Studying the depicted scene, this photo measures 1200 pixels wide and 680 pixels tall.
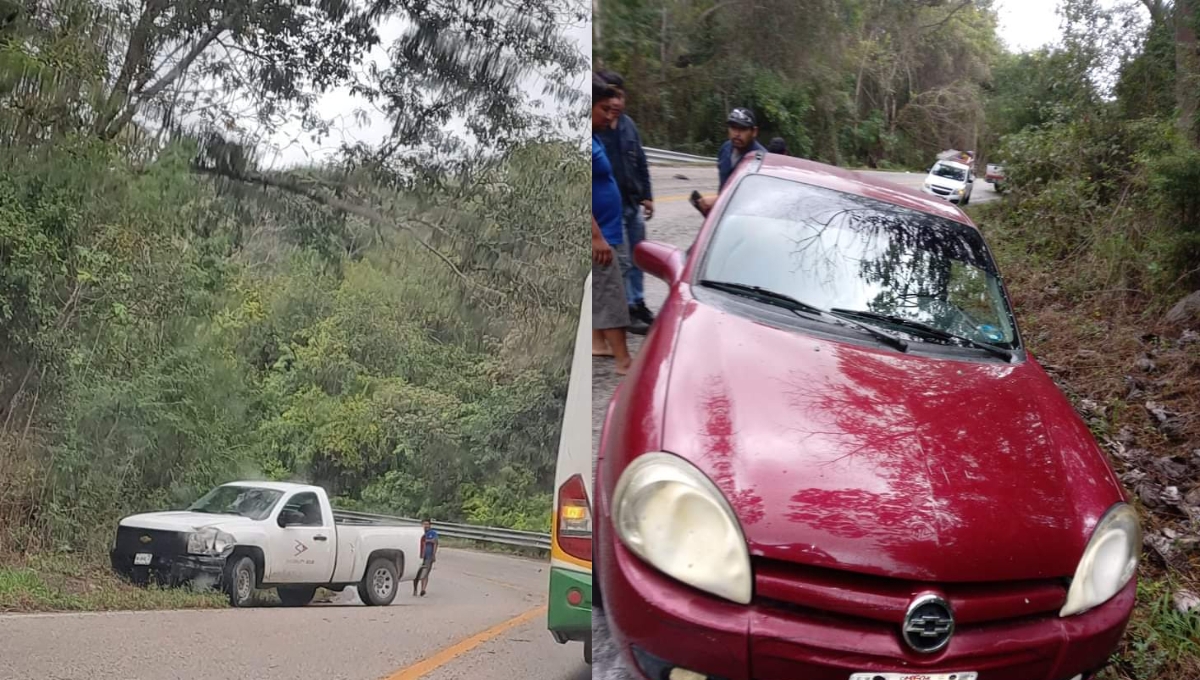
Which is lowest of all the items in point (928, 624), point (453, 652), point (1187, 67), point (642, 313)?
point (453, 652)

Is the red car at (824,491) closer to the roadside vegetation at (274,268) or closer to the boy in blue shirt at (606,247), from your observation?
the boy in blue shirt at (606,247)

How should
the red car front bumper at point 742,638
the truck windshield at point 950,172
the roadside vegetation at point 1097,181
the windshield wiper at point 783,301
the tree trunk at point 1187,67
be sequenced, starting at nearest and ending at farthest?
the red car front bumper at point 742,638 < the windshield wiper at point 783,301 < the roadside vegetation at point 1097,181 < the truck windshield at point 950,172 < the tree trunk at point 1187,67

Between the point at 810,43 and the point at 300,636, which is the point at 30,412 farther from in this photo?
the point at 810,43

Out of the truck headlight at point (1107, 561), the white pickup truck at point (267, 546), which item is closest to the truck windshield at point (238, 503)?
the white pickup truck at point (267, 546)

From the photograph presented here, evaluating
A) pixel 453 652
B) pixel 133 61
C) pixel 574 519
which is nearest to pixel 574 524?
pixel 574 519

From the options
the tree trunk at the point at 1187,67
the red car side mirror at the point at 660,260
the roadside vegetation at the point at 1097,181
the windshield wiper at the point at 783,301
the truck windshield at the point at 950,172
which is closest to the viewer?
the red car side mirror at the point at 660,260

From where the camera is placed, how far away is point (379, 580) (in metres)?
1.26

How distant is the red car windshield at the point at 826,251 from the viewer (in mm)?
1468

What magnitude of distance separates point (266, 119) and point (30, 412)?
1.87 ft

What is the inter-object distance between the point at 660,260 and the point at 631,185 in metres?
0.14

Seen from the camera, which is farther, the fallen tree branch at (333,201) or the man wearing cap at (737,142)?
the man wearing cap at (737,142)

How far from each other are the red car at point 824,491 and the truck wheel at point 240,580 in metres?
0.52

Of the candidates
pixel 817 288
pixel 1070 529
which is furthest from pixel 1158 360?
pixel 817 288

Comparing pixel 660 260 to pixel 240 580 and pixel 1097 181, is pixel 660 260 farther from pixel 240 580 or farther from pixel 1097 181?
pixel 1097 181
